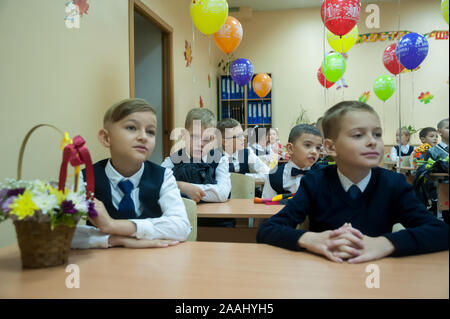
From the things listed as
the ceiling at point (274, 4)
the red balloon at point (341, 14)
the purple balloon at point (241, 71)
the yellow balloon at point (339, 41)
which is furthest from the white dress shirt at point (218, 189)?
the ceiling at point (274, 4)

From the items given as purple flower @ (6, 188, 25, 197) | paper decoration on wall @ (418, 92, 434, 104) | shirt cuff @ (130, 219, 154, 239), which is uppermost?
paper decoration on wall @ (418, 92, 434, 104)

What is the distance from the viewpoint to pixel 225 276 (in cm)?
81

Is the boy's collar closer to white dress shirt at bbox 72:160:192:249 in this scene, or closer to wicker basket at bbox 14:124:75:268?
white dress shirt at bbox 72:160:192:249

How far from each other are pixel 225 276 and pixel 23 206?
0.48 meters

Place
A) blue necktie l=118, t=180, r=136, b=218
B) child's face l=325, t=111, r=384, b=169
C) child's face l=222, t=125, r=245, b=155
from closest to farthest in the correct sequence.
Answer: child's face l=325, t=111, r=384, b=169
blue necktie l=118, t=180, r=136, b=218
child's face l=222, t=125, r=245, b=155

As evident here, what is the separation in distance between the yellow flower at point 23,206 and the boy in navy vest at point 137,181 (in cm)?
35

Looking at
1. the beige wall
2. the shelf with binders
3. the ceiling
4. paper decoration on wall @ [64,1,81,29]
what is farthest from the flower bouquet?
the ceiling

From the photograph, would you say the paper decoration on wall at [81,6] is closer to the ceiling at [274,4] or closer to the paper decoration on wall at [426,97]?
the paper decoration on wall at [426,97]

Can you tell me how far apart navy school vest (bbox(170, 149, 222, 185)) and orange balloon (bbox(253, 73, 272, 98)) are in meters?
4.35

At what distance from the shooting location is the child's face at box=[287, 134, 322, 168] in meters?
2.39

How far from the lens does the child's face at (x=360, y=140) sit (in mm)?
1028

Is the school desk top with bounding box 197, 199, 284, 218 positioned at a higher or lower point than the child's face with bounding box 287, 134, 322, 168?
lower

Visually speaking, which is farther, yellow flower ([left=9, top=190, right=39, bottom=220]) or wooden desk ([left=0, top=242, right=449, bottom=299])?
yellow flower ([left=9, top=190, right=39, bottom=220])
